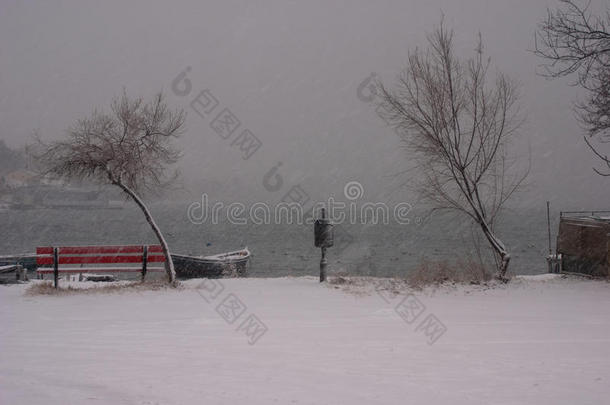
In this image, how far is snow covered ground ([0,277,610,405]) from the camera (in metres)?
5.20

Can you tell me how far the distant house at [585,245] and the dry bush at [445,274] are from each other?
301cm

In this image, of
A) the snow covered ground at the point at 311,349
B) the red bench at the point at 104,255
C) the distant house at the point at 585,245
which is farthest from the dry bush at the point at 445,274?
the red bench at the point at 104,255

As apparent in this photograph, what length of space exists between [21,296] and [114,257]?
9.33ft

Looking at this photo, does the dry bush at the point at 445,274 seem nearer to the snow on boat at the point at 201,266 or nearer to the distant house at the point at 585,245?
the distant house at the point at 585,245

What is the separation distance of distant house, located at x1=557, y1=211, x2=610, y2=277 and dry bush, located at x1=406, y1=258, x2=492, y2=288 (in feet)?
9.88

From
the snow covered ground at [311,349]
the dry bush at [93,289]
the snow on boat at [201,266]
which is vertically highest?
the snow covered ground at [311,349]

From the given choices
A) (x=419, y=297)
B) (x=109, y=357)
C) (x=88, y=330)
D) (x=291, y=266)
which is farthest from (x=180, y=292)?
(x=291, y=266)

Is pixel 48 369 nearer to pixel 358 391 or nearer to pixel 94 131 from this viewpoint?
pixel 358 391

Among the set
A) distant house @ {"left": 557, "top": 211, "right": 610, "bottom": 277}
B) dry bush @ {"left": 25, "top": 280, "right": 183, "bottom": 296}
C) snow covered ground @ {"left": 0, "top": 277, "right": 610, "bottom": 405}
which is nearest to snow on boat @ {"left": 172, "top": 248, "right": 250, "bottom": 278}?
dry bush @ {"left": 25, "top": 280, "right": 183, "bottom": 296}

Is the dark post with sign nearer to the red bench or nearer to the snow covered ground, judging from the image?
the snow covered ground

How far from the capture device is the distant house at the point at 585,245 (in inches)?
551

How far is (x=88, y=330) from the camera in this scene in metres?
8.29

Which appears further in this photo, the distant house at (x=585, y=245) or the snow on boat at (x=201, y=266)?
the snow on boat at (x=201, y=266)

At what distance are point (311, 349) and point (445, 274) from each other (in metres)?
7.36
